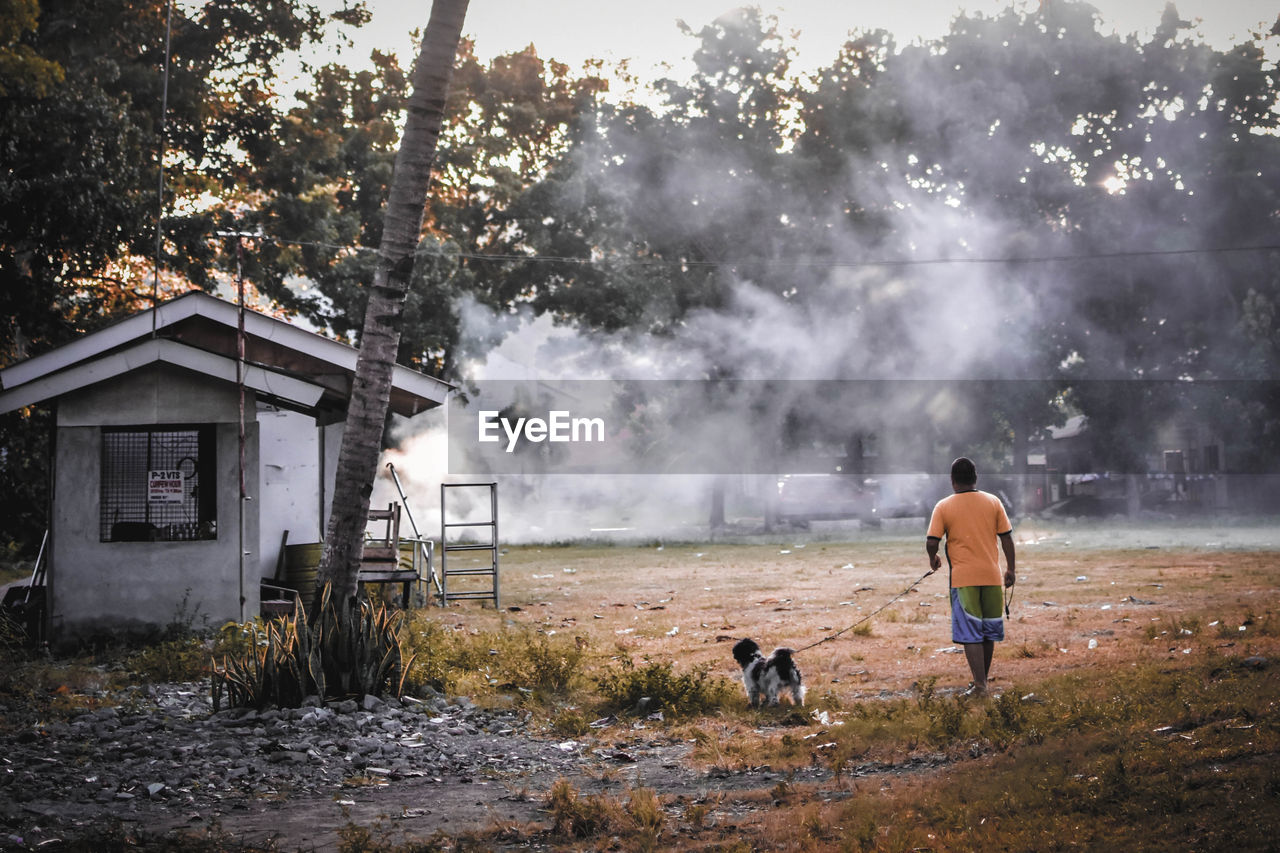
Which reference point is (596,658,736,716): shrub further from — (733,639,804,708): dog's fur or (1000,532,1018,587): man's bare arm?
(1000,532,1018,587): man's bare arm

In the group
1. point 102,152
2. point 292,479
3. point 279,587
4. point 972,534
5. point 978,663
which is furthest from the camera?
point 102,152

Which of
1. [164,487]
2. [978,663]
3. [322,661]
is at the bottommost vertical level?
[978,663]

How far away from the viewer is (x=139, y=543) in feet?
39.8

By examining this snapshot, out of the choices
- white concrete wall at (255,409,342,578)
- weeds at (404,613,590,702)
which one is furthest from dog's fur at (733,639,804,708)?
white concrete wall at (255,409,342,578)

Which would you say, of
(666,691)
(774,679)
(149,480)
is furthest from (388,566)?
(774,679)

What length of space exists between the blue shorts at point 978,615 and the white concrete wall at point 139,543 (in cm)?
745

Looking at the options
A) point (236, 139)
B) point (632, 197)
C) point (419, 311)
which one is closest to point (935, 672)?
point (419, 311)

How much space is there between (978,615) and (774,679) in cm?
156

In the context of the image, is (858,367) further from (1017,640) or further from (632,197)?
(1017,640)

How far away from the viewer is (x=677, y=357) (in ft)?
117

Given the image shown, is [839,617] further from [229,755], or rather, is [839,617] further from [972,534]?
[229,755]

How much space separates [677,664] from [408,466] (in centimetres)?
2751

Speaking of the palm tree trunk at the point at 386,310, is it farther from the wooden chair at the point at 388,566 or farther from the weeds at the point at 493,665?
the wooden chair at the point at 388,566

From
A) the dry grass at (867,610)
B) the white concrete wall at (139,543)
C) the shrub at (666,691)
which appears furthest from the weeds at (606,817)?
the white concrete wall at (139,543)
